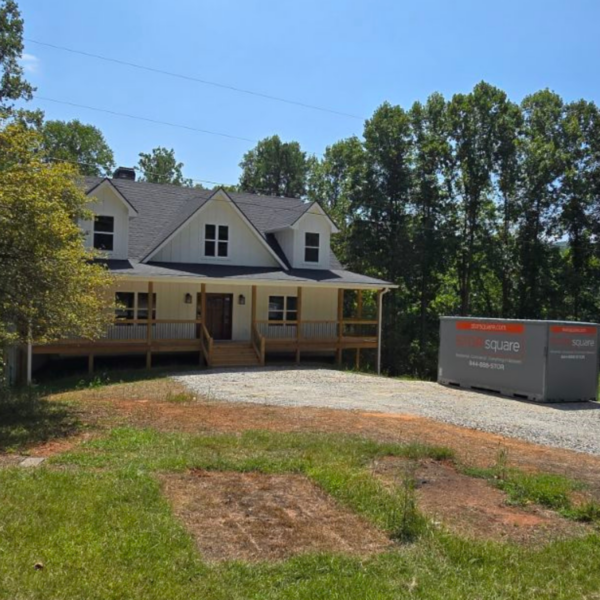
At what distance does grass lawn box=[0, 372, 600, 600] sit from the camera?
3934mm

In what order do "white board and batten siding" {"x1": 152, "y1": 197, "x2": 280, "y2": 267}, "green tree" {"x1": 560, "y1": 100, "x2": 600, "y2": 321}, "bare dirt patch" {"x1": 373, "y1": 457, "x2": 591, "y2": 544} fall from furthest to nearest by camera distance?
"green tree" {"x1": 560, "y1": 100, "x2": 600, "y2": 321}, "white board and batten siding" {"x1": 152, "y1": 197, "x2": 280, "y2": 267}, "bare dirt patch" {"x1": 373, "y1": 457, "x2": 591, "y2": 544}

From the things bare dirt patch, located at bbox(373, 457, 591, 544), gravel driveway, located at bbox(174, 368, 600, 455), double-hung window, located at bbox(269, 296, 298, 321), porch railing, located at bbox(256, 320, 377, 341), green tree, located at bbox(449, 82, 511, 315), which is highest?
green tree, located at bbox(449, 82, 511, 315)

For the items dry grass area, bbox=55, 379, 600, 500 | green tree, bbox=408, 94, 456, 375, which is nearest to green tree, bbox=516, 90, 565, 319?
green tree, bbox=408, 94, 456, 375

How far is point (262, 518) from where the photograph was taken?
530 centimetres

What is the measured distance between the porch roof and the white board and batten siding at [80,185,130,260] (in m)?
0.52

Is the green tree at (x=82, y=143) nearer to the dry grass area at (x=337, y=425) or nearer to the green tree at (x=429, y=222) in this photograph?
the green tree at (x=429, y=222)

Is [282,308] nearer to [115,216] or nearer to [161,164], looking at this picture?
[115,216]

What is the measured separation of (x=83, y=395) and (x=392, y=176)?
25.2m

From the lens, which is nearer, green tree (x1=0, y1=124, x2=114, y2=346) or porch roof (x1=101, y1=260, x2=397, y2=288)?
green tree (x1=0, y1=124, x2=114, y2=346)

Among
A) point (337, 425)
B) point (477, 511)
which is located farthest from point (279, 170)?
point (477, 511)

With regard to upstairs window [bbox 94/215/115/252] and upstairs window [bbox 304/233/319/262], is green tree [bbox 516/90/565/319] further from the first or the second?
upstairs window [bbox 94/215/115/252]

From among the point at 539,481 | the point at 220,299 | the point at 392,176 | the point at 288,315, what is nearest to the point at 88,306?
the point at 539,481

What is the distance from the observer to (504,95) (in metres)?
33.6

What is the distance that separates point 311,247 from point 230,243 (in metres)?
3.79
